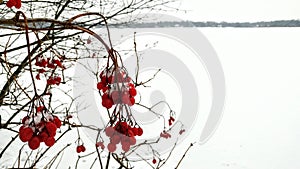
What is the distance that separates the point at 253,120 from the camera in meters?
7.11

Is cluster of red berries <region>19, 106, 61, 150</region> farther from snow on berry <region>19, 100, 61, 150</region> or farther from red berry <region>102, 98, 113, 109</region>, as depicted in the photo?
red berry <region>102, 98, 113, 109</region>

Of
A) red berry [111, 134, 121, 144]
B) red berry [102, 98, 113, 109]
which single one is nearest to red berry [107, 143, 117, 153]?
red berry [111, 134, 121, 144]

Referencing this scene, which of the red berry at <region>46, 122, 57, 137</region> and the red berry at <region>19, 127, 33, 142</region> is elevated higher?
the red berry at <region>46, 122, 57, 137</region>

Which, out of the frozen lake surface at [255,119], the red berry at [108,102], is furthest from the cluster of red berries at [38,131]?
the frozen lake surface at [255,119]

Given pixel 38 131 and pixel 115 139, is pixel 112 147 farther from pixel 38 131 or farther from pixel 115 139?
pixel 38 131

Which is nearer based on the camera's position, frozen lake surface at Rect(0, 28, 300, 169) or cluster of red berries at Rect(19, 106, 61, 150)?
cluster of red berries at Rect(19, 106, 61, 150)

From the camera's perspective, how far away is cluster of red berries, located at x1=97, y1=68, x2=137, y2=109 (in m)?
0.59

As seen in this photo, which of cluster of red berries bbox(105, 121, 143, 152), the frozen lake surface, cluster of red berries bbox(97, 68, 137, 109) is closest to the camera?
cluster of red berries bbox(97, 68, 137, 109)

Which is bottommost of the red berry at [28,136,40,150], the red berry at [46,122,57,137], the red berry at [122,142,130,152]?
the red berry at [28,136,40,150]

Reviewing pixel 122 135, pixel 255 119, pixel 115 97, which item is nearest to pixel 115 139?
pixel 122 135

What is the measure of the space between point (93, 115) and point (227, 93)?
461 cm

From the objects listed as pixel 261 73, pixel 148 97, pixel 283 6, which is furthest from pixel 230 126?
pixel 283 6

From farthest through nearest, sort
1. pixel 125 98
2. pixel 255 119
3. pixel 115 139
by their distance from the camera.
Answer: pixel 255 119
pixel 115 139
pixel 125 98

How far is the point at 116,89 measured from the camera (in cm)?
66
